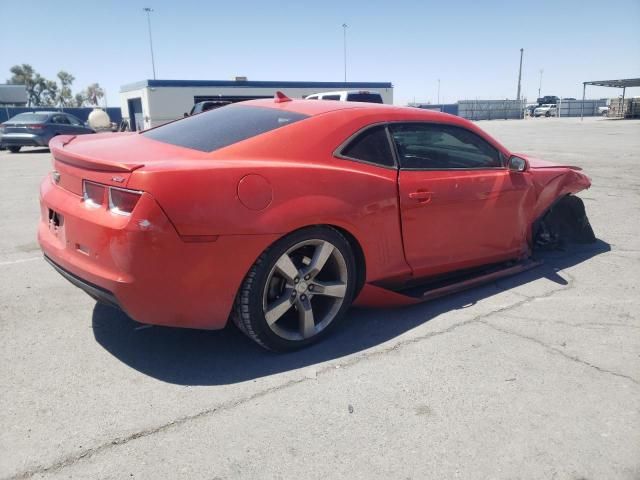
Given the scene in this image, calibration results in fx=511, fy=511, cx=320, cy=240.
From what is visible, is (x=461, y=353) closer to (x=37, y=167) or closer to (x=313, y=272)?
(x=313, y=272)

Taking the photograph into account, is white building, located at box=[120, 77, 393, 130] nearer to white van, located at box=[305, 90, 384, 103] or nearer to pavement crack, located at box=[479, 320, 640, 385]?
white van, located at box=[305, 90, 384, 103]

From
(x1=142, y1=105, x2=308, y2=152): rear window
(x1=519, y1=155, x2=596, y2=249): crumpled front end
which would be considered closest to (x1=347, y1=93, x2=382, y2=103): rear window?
(x1=519, y1=155, x2=596, y2=249): crumpled front end

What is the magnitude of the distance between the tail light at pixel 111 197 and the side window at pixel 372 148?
1.30 meters

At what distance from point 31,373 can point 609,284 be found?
4262 millimetres

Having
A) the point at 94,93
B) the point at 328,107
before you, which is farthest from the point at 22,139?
the point at 94,93

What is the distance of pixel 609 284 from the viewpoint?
4.26 metres

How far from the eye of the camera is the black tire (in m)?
2.80

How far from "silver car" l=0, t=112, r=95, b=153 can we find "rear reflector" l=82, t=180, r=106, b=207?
16.4 m

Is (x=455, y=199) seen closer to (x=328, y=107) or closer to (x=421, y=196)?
(x=421, y=196)

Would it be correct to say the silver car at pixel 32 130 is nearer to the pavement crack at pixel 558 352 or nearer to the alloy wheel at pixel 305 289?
the alloy wheel at pixel 305 289

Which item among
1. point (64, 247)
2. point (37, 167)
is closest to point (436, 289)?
point (64, 247)

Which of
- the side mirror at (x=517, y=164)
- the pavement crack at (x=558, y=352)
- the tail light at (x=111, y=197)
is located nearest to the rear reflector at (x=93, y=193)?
the tail light at (x=111, y=197)

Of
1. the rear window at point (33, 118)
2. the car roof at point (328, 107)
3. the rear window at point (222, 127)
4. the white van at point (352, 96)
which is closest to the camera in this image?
the rear window at point (222, 127)

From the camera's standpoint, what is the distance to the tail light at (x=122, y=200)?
2.51 m
